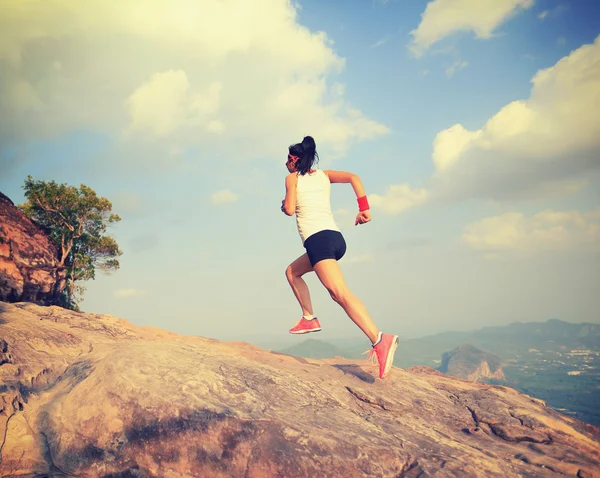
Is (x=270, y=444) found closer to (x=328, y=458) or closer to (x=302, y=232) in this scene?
(x=328, y=458)

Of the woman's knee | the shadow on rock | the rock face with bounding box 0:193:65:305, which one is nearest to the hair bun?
the woman's knee

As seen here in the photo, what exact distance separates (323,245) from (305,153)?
153 centimetres

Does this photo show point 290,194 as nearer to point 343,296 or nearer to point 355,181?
point 355,181

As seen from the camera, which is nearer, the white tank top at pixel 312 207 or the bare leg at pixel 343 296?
the bare leg at pixel 343 296

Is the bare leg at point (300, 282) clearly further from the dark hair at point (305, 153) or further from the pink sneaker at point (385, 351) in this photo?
the pink sneaker at point (385, 351)

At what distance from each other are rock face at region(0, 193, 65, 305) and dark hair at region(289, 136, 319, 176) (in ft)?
45.2

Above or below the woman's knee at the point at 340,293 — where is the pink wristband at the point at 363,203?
above

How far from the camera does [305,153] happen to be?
19.0 ft

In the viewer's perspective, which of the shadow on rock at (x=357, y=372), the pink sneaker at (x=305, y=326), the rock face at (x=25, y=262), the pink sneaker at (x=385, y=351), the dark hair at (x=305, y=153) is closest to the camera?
the pink sneaker at (x=385, y=351)

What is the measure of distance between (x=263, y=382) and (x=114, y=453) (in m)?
2.11

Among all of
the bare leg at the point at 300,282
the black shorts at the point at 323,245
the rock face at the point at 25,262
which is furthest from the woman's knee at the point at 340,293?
the rock face at the point at 25,262

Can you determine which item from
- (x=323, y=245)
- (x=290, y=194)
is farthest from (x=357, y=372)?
(x=290, y=194)

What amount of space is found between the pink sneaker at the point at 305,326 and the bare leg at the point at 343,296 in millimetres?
1282

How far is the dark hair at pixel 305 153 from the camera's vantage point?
5789 millimetres
